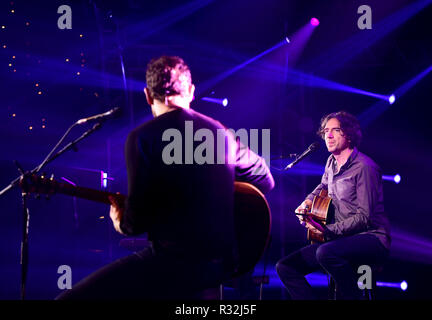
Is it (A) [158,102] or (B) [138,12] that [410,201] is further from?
(B) [138,12]

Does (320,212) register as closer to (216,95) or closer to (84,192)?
(84,192)

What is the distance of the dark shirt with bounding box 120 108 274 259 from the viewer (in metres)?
2.11

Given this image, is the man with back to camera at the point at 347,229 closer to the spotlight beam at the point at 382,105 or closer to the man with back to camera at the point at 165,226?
the spotlight beam at the point at 382,105

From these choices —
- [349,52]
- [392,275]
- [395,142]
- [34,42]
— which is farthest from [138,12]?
[392,275]

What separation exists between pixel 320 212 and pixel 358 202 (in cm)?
50

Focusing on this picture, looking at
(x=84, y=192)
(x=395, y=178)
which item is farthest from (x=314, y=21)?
(x=84, y=192)

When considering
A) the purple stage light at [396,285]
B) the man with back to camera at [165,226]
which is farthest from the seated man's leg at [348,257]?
the man with back to camera at [165,226]

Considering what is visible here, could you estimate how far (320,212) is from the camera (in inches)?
180

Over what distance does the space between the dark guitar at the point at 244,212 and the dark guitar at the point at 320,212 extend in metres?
1.75

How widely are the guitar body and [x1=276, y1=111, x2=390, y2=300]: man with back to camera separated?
2.1 inches

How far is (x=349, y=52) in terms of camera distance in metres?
6.84

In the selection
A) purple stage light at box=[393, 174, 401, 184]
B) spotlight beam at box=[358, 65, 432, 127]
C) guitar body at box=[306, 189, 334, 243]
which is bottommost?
guitar body at box=[306, 189, 334, 243]

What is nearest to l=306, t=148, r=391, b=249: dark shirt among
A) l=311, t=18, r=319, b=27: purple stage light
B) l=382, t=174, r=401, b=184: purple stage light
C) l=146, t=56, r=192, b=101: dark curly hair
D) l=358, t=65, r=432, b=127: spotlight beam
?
l=382, t=174, r=401, b=184: purple stage light

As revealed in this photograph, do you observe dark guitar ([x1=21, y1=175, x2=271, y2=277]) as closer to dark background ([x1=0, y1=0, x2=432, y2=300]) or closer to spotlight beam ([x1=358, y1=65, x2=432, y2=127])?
dark background ([x1=0, y1=0, x2=432, y2=300])
